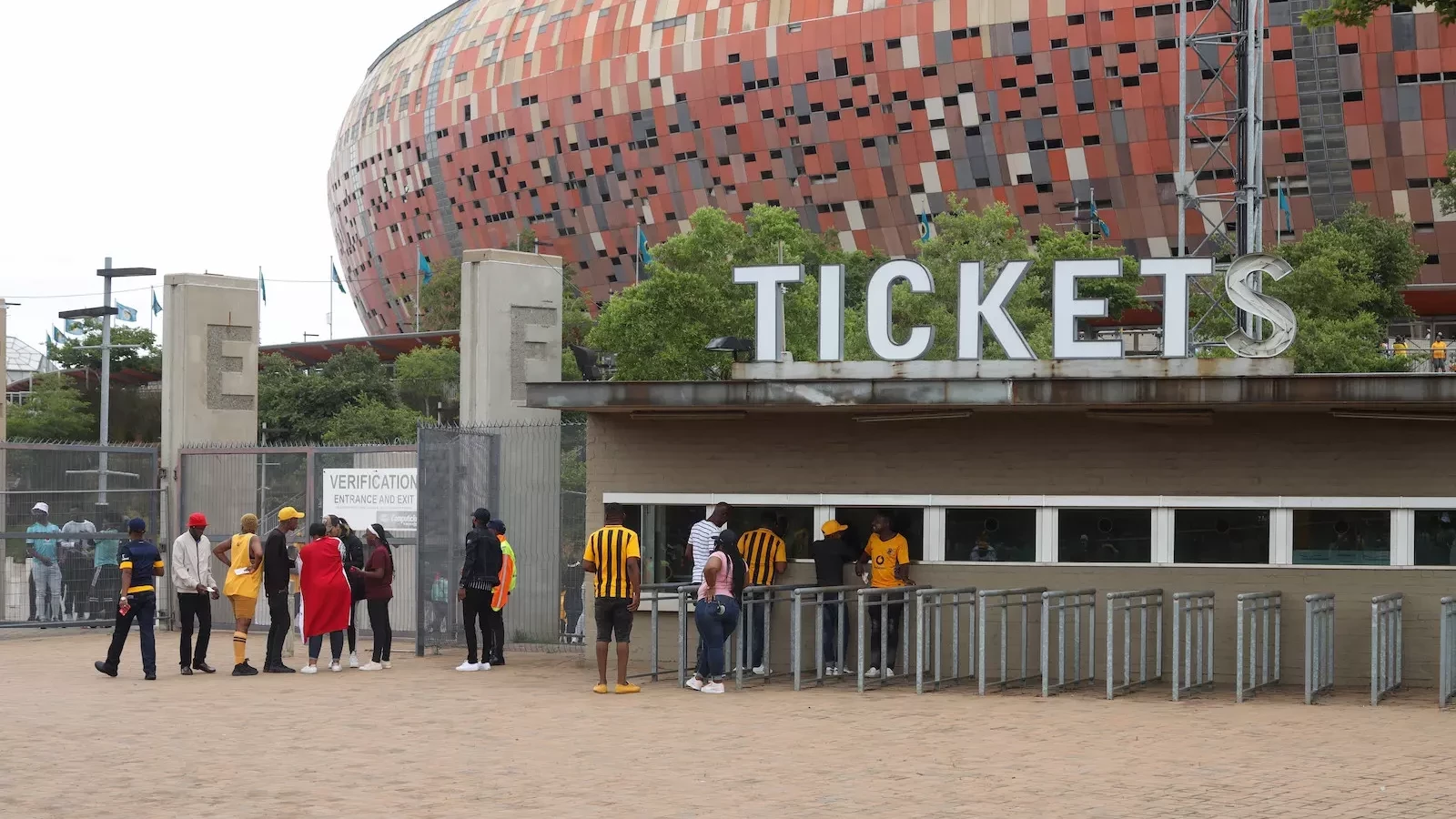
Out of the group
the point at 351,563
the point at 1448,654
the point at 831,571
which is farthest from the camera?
the point at 351,563

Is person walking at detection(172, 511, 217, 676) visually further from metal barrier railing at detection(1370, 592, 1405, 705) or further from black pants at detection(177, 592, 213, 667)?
metal barrier railing at detection(1370, 592, 1405, 705)

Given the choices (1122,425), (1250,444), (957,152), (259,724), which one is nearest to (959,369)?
(1122,425)

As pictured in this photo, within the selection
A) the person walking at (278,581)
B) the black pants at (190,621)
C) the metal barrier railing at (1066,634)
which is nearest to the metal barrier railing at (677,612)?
the metal barrier railing at (1066,634)

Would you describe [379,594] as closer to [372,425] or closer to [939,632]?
[939,632]

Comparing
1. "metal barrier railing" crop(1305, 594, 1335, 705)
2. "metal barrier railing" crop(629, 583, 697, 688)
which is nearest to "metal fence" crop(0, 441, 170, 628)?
"metal barrier railing" crop(629, 583, 697, 688)

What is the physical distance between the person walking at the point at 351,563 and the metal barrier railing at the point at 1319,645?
31.8ft

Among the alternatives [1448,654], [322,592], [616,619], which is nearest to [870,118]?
[322,592]

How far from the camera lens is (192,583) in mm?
17812

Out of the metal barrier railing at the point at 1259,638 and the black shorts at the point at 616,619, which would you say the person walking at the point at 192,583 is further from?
the metal barrier railing at the point at 1259,638

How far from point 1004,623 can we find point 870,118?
7082 centimetres

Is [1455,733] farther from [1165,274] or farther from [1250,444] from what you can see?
[1165,274]

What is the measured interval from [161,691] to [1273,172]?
6795cm

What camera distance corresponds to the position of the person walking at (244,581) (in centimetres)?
1795

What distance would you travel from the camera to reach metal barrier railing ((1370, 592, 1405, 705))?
14922 millimetres
